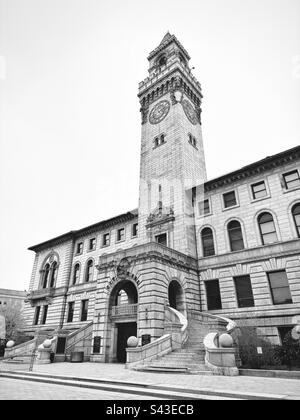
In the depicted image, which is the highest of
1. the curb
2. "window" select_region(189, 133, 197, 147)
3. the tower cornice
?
the tower cornice

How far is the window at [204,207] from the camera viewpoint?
2806 centimetres

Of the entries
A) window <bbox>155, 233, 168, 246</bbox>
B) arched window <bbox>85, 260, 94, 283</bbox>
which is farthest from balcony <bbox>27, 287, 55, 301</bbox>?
window <bbox>155, 233, 168, 246</bbox>

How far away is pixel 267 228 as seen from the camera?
77.5 feet

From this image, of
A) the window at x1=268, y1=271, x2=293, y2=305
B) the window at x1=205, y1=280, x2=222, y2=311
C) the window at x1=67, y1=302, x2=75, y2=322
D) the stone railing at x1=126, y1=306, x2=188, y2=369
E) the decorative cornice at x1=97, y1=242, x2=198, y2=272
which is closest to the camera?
the stone railing at x1=126, y1=306, x2=188, y2=369

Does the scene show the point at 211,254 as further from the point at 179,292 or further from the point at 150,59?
the point at 150,59

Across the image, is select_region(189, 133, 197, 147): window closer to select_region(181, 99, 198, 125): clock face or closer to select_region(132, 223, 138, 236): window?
select_region(181, 99, 198, 125): clock face

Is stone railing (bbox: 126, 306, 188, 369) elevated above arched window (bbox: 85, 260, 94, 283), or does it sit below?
below

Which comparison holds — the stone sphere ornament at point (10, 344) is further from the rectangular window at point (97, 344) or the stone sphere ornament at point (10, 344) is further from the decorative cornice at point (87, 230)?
the decorative cornice at point (87, 230)

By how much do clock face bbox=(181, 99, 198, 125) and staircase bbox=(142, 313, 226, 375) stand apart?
26.6m

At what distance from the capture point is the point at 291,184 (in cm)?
2333

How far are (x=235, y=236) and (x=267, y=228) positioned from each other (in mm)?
2967

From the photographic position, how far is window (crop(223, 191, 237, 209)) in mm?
26589

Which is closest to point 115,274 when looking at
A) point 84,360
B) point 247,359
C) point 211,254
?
point 84,360

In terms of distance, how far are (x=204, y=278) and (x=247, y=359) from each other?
35.8 feet
